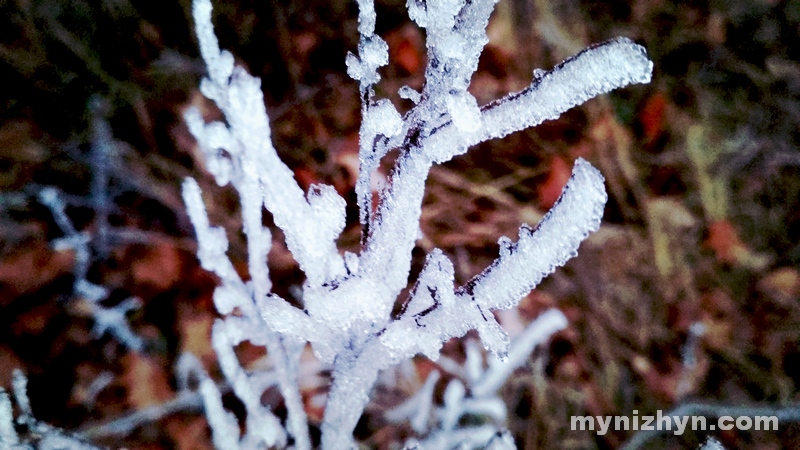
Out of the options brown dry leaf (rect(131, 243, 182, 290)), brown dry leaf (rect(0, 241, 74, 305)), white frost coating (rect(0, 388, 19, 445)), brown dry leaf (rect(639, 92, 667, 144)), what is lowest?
white frost coating (rect(0, 388, 19, 445))

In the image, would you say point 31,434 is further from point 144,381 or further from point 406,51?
point 406,51

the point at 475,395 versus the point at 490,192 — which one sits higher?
the point at 490,192

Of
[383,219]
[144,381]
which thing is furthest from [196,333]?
[383,219]

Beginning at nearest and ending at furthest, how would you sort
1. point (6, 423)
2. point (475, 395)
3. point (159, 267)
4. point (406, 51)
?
point (6, 423), point (475, 395), point (159, 267), point (406, 51)

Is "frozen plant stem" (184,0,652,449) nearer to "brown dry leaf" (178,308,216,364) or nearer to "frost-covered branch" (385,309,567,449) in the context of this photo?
"frost-covered branch" (385,309,567,449)

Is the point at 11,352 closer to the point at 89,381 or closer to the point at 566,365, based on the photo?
the point at 89,381

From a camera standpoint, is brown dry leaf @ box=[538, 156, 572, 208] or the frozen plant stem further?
brown dry leaf @ box=[538, 156, 572, 208]

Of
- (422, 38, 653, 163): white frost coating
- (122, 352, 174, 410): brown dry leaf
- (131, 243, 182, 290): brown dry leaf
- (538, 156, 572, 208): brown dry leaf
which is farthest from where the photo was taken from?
(538, 156, 572, 208): brown dry leaf

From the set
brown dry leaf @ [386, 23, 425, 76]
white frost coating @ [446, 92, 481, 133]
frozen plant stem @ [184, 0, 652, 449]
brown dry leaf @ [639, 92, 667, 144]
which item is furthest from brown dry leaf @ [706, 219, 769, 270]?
white frost coating @ [446, 92, 481, 133]
